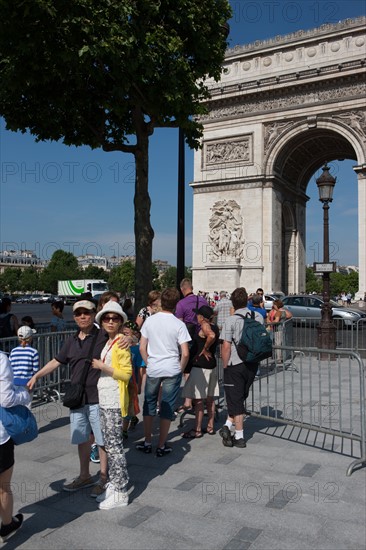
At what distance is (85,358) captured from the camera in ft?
13.7

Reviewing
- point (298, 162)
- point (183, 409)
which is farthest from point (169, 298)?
point (298, 162)

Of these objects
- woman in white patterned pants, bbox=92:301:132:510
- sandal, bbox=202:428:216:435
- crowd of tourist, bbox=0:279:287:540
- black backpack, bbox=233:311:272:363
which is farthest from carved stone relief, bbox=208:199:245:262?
woman in white patterned pants, bbox=92:301:132:510

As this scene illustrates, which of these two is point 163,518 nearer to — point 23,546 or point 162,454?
point 23,546

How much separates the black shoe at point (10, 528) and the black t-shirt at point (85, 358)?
40.0 inches

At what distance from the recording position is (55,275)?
102375mm

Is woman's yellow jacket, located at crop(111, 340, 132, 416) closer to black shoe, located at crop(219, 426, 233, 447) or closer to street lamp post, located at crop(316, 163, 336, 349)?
black shoe, located at crop(219, 426, 233, 447)

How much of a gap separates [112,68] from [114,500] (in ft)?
23.6

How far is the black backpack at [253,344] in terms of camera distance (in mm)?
5438

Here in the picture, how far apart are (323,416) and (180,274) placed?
466 centimetres

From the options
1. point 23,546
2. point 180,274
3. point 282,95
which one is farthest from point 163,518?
point 282,95

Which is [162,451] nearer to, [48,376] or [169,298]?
[169,298]

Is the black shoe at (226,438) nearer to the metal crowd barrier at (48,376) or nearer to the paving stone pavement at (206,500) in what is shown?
the paving stone pavement at (206,500)

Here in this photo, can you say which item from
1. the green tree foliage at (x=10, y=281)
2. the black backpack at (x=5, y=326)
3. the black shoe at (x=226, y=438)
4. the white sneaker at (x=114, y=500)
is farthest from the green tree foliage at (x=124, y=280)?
the white sneaker at (x=114, y=500)

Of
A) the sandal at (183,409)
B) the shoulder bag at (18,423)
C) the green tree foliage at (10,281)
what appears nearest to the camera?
the shoulder bag at (18,423)
